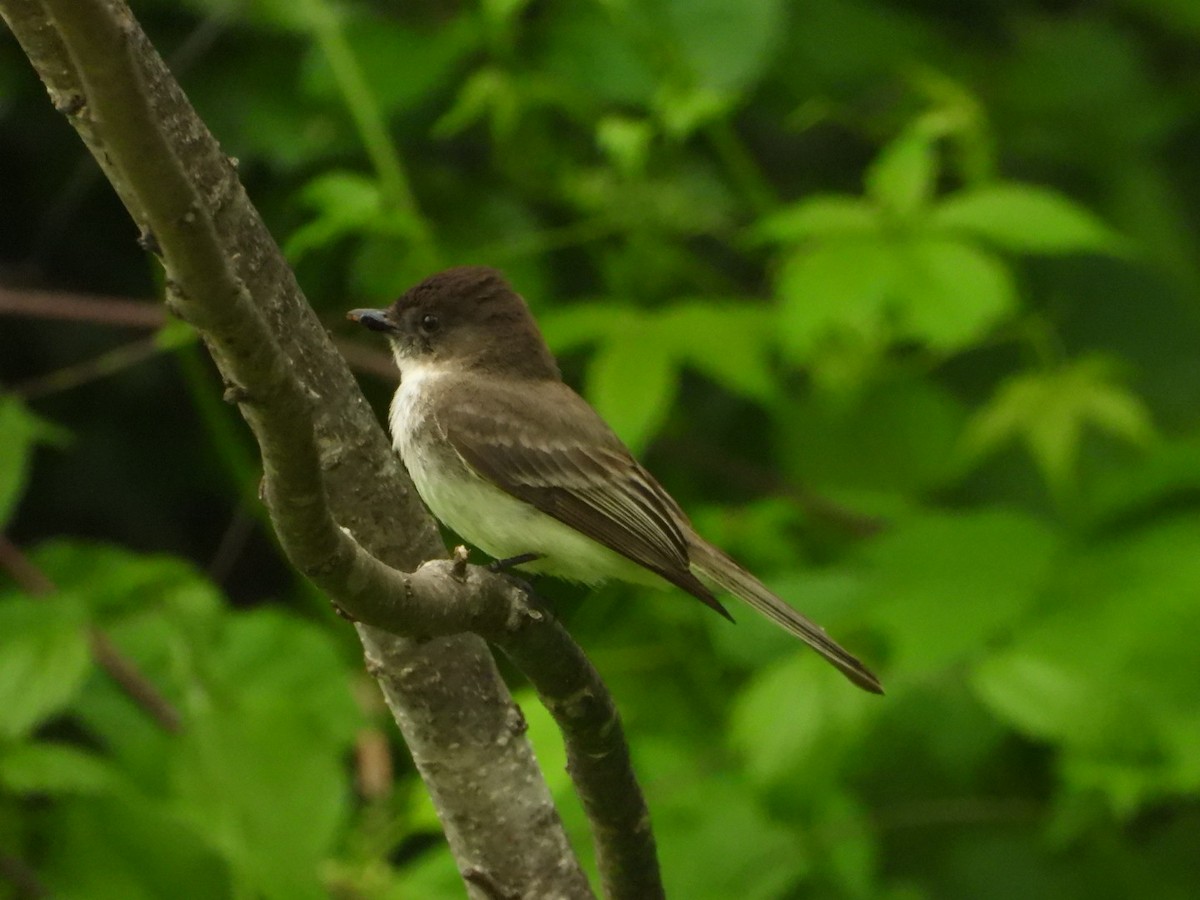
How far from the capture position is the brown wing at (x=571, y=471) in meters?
2.73

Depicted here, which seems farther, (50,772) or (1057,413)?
(1057,413)

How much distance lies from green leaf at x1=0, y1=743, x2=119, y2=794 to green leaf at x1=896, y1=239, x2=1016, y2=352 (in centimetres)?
174

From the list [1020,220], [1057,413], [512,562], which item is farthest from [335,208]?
[1057,413]

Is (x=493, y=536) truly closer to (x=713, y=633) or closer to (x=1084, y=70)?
(x=713, y=633)

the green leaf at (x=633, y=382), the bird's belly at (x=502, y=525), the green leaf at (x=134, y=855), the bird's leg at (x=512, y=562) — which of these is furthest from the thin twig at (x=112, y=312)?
the green leaf at (x=134, y=855)

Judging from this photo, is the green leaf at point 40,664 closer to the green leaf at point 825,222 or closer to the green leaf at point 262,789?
the green leaf at point 262,789

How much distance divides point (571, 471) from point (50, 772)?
1090 mm

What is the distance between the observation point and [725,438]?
441 centimetres

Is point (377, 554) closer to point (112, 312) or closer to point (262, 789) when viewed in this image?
point (262, 789)

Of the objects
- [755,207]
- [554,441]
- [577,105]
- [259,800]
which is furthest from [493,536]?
[755,207]

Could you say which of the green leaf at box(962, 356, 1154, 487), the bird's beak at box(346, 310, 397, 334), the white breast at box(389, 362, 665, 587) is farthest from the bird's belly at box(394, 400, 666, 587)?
the green leaf at box(962, 356, 1154, 487)

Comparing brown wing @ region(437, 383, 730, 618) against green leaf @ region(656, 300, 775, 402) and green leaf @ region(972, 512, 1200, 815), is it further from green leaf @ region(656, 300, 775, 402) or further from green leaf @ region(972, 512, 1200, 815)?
green leaf @ region(972, 512, 1200, 815)

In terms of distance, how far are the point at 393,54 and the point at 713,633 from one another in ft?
4.91

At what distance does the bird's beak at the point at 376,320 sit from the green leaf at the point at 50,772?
957 millimetres
